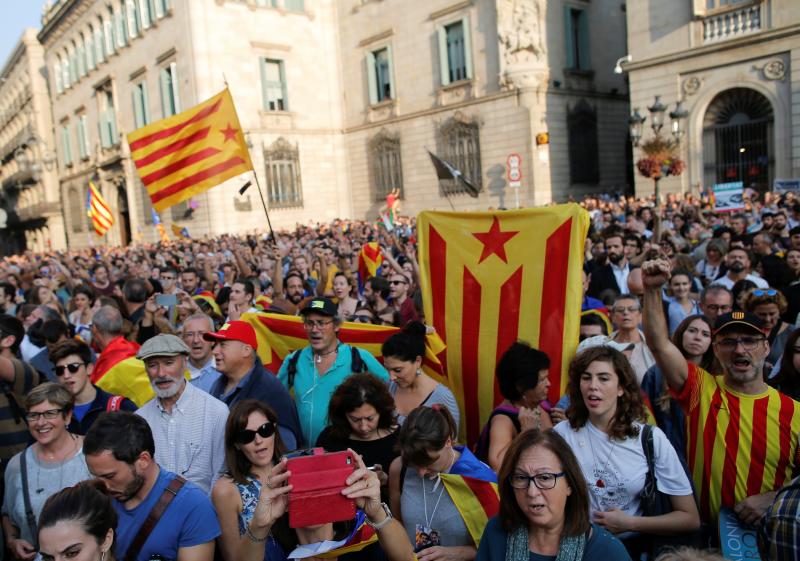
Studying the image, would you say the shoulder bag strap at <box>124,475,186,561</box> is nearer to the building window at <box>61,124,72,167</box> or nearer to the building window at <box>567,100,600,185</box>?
the building window at <box>567,100,600,185</box>

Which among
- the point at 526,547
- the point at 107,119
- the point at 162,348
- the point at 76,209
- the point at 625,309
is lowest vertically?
the point at 526,547

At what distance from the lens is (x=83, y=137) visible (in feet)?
131

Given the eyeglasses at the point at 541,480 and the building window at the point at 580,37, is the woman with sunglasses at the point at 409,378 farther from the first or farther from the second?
the building window at the point at 580,37

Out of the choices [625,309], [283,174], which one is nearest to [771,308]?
[625,309]

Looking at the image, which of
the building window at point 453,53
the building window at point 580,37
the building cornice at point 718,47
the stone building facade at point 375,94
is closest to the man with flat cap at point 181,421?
the building cornice at point 718,47

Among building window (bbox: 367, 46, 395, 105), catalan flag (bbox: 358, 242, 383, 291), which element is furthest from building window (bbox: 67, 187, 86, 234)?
catalan flag (bbox: 358, 242, 383, 291)

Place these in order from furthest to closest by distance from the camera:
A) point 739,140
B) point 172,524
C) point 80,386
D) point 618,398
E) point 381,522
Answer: point 739,140 < point 80,386 < point 618,398 < point 172,524 < point 381,522

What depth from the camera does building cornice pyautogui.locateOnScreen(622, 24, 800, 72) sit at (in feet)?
55.0

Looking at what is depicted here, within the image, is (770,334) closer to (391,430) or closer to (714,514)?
(714,514)

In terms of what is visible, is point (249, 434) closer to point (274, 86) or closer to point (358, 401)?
point (358, 401)

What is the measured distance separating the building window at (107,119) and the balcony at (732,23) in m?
29.4

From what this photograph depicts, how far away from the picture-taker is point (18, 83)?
55688 millimetres

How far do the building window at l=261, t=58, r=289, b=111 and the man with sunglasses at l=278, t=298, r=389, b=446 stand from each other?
84.3 ft

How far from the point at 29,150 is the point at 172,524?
61.0 m
